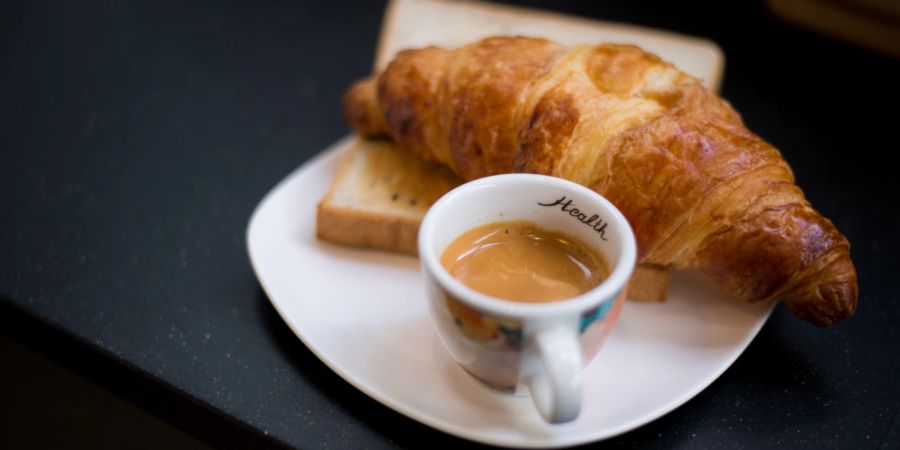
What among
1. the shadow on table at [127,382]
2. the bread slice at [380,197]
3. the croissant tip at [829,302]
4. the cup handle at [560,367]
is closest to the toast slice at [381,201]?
the bread slice at [380,197]

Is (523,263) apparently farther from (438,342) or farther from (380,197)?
(380,197)

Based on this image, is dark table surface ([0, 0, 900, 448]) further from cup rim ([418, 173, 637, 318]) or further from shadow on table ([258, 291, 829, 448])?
cup rim ([418, 173, 637, 318])

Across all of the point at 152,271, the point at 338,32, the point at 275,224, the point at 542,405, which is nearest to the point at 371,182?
the point at 275,224

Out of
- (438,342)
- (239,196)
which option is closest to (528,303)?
(438,342)

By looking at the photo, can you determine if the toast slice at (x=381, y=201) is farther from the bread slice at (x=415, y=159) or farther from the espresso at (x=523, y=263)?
the espresso at (x=523, y=263)

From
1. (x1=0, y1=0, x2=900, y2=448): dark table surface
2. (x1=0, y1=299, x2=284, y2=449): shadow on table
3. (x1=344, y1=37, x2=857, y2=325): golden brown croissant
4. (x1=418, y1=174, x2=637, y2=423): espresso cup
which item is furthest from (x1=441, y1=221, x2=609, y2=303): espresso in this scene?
(x1=0, y1=299, x2=284, y2=449): shadow on table

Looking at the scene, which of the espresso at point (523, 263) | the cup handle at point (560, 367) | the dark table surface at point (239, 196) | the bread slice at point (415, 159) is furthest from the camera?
the bread slice at point (415, 159)
